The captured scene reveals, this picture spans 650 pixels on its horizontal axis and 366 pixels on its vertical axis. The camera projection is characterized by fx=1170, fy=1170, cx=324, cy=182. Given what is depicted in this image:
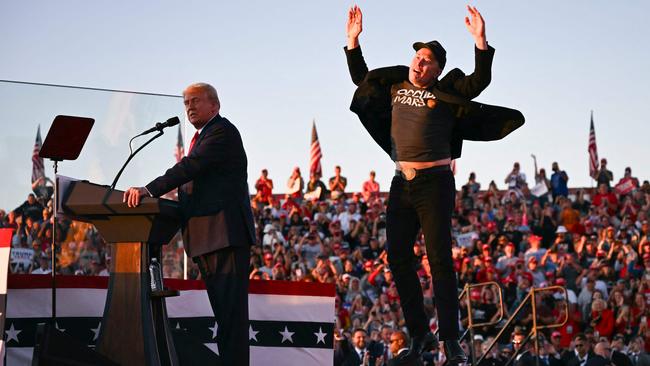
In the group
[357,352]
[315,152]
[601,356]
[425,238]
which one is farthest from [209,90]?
[315,152]

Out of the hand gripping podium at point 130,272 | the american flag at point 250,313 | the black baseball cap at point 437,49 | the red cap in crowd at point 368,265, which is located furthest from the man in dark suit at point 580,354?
the hand gripping podium at point 130,272

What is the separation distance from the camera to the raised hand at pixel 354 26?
723 centimetres

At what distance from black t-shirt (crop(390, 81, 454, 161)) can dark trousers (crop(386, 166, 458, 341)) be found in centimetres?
12

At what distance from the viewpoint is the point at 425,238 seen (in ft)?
22.9

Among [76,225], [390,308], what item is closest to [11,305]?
[76,225]

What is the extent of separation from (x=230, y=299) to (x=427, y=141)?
151 centimetres

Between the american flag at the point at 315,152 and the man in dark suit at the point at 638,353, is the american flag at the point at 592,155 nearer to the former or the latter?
the american flag at the point at 315,152

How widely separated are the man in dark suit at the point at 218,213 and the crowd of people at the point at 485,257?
2.10 m

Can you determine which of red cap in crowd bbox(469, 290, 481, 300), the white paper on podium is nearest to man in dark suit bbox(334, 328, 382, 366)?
red cap in crowd bbox(469, 290, 481, 300)

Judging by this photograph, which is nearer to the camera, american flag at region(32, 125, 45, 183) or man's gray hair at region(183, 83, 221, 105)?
man's gray hair at region(183, 83, 221, 105)

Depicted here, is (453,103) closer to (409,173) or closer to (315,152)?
(409,173)

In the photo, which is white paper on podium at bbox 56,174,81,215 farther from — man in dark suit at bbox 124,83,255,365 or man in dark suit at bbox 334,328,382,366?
man in dark suit at bbox 334,328,382,366

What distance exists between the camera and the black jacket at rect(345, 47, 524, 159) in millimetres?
6957

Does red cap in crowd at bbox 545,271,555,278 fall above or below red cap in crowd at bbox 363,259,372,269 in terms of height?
below
